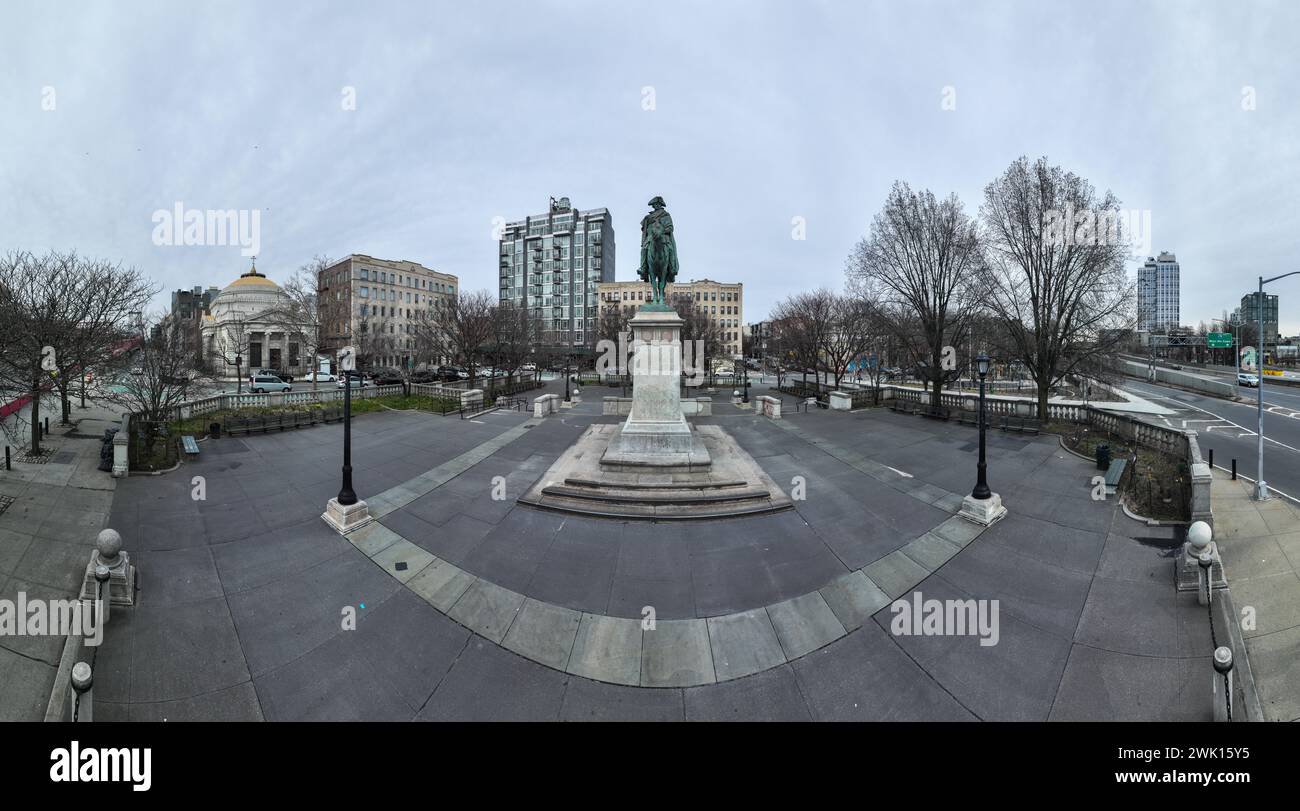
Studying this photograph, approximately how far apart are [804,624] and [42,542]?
498 inches

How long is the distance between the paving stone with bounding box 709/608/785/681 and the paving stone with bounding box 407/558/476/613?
3547 mm

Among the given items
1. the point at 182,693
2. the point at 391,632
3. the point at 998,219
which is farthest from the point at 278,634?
the point at 998,219

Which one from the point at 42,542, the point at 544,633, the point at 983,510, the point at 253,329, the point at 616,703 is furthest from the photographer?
the point at 253,329

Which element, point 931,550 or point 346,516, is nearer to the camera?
point 931,550

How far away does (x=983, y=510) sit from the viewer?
338 inches

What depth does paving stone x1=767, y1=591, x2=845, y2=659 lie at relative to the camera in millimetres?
5625

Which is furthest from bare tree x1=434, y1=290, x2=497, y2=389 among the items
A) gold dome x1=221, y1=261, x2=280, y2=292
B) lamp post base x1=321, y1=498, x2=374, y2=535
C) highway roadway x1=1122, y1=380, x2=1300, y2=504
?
gold dome x1=221, y1=261, x2=280, y2=292

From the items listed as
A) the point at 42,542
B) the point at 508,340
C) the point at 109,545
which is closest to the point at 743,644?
the point at 109,545

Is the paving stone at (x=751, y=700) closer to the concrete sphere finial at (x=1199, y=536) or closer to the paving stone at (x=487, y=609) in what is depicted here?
the paving stone at (x=487, y=609)

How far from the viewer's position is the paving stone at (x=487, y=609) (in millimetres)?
5785

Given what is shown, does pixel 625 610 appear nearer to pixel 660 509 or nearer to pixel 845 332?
pixel 660 509

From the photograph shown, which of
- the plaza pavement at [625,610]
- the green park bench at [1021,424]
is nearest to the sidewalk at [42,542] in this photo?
the plaza pavement at [625,610]

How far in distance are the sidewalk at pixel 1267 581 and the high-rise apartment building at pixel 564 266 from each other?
93.7 m

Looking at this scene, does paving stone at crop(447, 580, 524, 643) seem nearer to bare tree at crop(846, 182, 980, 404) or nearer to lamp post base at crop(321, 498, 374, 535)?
lamp post base at crop(321, 498, 374, 535)
